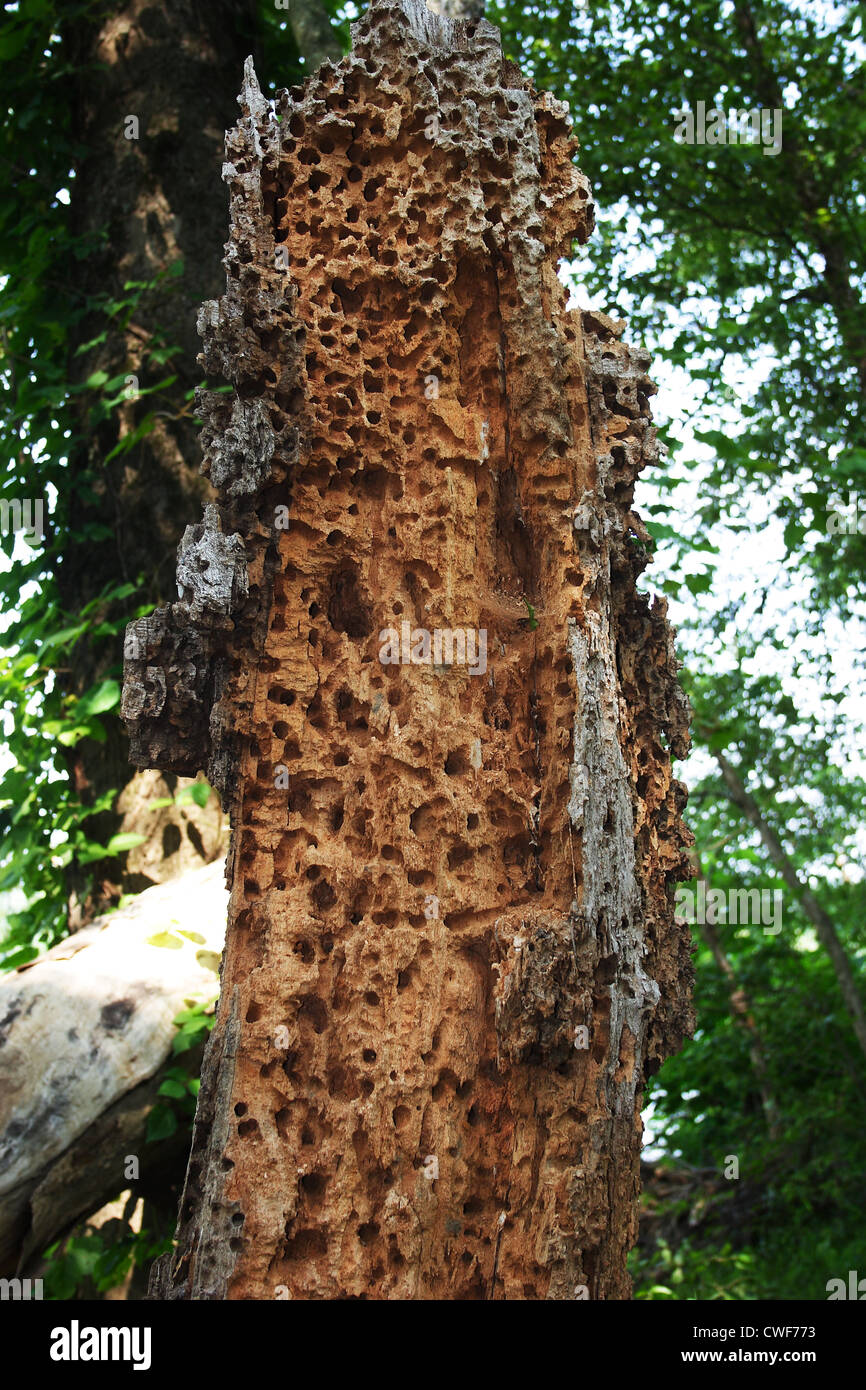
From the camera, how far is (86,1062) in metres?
3.27

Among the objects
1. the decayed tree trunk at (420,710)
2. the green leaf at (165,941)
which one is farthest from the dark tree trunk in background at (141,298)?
the decayed tree trunk at (420,710)

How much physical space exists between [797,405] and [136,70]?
5.15m

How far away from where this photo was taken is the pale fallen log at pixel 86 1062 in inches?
122

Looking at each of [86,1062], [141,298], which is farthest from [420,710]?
[141,298]

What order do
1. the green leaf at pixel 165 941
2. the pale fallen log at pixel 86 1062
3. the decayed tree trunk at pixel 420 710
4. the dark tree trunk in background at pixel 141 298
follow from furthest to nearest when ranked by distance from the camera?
the dark tree trunk in background at pixel 141 298 → the green leaf at pixel 165 941 → the pale fallen log at pixel 86 1062 → the decayed tree trunk at pixel 420 710

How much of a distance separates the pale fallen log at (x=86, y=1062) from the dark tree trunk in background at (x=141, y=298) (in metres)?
0.53

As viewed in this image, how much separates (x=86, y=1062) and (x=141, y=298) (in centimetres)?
314

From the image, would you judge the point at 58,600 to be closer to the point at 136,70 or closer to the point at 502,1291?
the point at 136,70

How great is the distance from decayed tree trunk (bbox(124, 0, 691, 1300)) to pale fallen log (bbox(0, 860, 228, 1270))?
108cm

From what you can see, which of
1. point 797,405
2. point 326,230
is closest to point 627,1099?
point 326,230

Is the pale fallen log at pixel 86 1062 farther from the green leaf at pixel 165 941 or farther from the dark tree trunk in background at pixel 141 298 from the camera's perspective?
the dark tree trunk in background at pixel 141 298

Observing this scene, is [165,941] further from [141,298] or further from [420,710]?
[141,298]

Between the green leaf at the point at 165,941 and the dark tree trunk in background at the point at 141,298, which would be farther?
the dark tree trunk in background at the point at 141,298

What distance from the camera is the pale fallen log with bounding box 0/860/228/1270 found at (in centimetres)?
309
